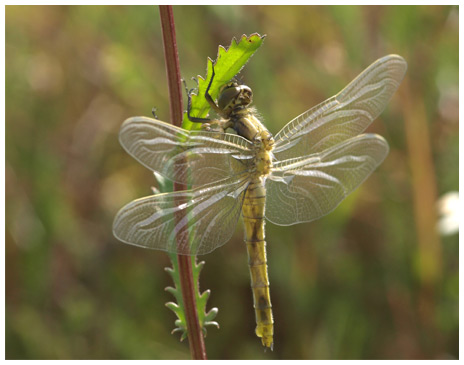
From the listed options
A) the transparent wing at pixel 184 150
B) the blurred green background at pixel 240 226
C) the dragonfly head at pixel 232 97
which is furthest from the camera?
the blurred green background at pixel 240 226

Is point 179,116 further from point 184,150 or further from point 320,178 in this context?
point 320,178

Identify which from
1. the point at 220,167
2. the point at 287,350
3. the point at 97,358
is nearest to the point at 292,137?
the point at 220,167

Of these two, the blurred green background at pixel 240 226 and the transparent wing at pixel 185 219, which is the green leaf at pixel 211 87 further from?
the blurred green background at pixel 240 226

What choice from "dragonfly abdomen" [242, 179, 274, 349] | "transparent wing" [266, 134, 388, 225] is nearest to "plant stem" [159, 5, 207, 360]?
"dragonfly abdomen" [242, 179, 274, 349]

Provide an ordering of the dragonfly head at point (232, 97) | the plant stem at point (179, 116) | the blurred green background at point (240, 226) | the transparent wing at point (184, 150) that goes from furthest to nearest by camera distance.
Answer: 1. the blurred green background at point (240, 226)
2. the dragonfly head at point (232, 97)
3. the transparent wing at point (184, 150)
4. the plant stem at point (179, 116)

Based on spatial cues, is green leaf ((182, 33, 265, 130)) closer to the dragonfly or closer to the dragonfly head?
the dragonfly

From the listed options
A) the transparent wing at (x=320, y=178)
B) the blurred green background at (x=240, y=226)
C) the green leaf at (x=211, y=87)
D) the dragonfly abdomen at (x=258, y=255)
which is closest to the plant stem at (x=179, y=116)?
the green leaf at (x=211, y=87)

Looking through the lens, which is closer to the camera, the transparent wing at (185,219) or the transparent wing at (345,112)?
the transparent wing at (185,219)
